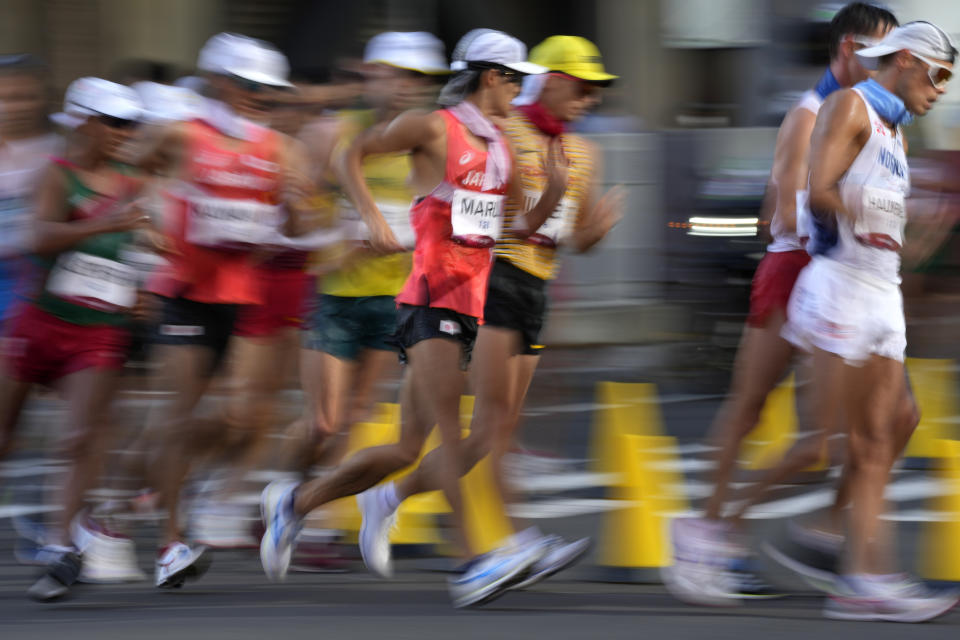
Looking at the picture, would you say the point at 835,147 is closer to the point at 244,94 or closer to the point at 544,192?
the point at 544,192

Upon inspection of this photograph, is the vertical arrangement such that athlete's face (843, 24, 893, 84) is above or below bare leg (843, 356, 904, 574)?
above

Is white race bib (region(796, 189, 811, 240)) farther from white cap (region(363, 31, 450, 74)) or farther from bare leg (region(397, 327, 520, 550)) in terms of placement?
white cap (region(363, 31, 450, 74))

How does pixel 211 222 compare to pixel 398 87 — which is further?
pixel 398 87

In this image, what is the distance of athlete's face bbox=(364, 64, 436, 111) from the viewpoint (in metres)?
6.79

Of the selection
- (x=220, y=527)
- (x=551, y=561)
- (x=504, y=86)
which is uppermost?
(x=504, y=86)

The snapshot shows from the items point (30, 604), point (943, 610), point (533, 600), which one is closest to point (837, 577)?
point (943, 610)

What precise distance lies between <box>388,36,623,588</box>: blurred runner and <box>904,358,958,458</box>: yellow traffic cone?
2.73m

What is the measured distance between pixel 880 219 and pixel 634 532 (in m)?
1.53

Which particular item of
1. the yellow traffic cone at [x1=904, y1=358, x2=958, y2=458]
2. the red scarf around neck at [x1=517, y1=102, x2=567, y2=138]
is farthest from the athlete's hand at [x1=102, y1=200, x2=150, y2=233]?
the yellow traffic cone at [x1=904, y1=358, x2=958, y2=458]

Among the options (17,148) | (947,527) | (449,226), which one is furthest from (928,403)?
(17,148)

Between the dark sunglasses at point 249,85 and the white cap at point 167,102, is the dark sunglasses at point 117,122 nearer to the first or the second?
the white cap at point 167,102

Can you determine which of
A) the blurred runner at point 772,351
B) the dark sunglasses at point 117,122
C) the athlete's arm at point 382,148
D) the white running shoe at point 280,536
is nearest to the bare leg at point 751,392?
the blurred runner at point 772,351

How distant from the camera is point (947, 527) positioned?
634cm

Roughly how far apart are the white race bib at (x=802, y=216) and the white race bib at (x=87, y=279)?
2.25 meters
